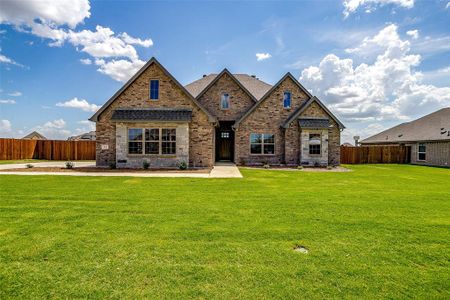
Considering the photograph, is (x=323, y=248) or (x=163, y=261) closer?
(x=163, y=261)

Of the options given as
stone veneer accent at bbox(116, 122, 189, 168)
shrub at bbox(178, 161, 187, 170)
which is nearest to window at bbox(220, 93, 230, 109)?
stone veneer accent at bbox(116, 122, 189, 168)

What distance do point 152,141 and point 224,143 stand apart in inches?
331

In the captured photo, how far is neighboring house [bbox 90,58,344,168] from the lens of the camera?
60.3ft

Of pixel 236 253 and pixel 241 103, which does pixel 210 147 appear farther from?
pixel 236 253

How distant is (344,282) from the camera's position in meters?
3.51

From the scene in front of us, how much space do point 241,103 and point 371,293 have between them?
21.0m

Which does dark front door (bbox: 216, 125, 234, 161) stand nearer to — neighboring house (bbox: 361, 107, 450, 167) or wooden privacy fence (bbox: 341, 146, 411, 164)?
wooden privacy fence (bbox: 341, 146, 411, 164)

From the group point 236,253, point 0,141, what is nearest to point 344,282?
point 236,253

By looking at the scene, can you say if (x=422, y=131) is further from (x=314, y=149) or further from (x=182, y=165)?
(x=182, y=165)

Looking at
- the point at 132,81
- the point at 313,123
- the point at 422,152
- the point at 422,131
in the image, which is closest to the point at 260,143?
the point at 313,123

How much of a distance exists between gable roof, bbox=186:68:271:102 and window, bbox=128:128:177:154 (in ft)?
20.6

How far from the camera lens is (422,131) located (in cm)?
2873

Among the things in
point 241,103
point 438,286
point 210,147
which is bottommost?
point 438,286

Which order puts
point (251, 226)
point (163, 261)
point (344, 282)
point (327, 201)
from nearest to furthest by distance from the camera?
1. point (344, 282)
2. point (163, 261)
3. point (251, 226)
4. point (327, 201)
